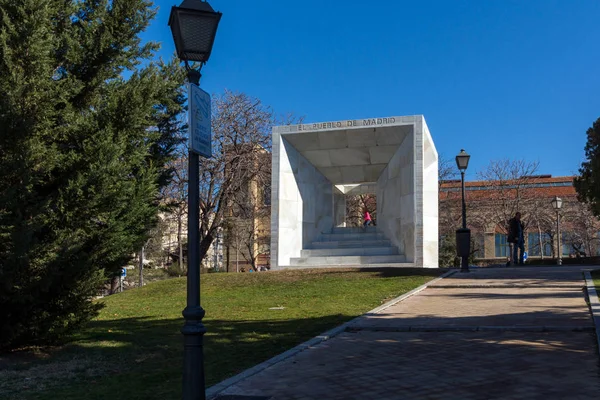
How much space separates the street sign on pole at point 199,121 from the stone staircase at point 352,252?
15877 mm

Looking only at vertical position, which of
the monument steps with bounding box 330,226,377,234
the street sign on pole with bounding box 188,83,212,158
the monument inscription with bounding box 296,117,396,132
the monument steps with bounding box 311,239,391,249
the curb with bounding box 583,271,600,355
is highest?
the monument inscription with bounding box 296,117,396,132

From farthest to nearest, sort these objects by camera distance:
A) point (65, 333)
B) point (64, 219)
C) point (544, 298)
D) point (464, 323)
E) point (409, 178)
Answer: point (409, 178) → point (544, 298) → point (464, 323) → point (65, 333) → point (64, 219)

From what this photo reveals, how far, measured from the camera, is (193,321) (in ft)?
15.9

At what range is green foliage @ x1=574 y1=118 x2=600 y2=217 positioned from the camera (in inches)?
637

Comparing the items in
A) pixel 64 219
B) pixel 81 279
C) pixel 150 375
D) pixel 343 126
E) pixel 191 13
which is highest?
pixel 343 126

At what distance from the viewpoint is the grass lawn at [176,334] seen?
235 inches

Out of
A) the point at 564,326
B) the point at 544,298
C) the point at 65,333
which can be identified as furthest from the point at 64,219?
the point at 544,298

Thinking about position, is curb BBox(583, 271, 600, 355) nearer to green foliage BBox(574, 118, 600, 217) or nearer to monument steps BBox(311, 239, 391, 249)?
green foliage BBox(574, 118, 600, 217)

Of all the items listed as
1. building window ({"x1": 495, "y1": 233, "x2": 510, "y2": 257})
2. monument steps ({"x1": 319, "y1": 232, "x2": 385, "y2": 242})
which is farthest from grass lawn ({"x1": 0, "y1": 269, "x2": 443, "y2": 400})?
building window ({"x1": 495, "y1": 233, "x2": 510, "y2": 257})

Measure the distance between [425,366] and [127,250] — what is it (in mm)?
4166

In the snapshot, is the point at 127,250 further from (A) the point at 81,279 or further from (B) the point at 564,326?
(B) the point at 564,326

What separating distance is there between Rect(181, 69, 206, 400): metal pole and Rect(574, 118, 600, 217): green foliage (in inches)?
562

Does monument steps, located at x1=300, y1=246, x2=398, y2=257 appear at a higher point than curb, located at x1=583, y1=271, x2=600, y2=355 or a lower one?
higher

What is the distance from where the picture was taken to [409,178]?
20750 mm
